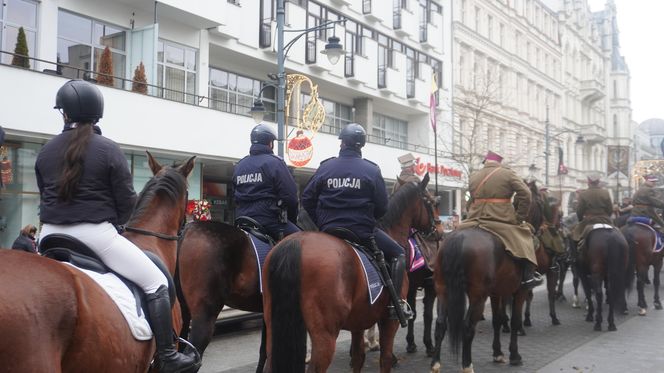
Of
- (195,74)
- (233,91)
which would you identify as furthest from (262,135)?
(233,91)

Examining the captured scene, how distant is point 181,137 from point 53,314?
612 inches

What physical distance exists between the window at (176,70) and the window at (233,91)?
1.84 meters

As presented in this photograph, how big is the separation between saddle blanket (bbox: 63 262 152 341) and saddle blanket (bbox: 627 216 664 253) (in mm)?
11654

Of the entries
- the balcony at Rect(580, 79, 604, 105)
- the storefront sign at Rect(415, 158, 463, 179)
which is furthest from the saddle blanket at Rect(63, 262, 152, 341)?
the balcony at Rect(580, 79, 604, 105)

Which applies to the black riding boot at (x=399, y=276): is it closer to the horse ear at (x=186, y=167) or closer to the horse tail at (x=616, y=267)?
the horse ear at (x=186, y=167)

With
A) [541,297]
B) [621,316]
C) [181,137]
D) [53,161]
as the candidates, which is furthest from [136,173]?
[53,161]

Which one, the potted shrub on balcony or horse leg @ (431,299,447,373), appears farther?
the potted shrub on balcony

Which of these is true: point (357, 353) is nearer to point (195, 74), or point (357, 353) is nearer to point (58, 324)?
point (58, 324)

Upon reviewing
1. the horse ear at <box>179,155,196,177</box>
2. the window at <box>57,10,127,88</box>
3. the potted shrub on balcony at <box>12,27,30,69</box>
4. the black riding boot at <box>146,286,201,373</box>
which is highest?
the window at <box>57,10,127,88</box>

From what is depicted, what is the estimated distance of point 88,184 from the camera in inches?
144

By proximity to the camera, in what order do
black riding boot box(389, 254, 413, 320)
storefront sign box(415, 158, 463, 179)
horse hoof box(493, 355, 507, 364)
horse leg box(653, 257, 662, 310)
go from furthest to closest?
1. storefront sign box(415, 158, 463, 179)
2. horse leg box(653, 257, 662, 310)
3. horse hoof box(493, 355, 507, 364)
4. black riding boot box(389, 254, 413, 320)

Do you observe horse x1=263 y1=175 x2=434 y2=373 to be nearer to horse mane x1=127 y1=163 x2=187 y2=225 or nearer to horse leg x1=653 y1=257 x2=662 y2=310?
horse mane x1=127 y1=163 x2=187 y2=225

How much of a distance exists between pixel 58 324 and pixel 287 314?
2.27 metres

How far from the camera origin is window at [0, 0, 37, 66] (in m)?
15.4
